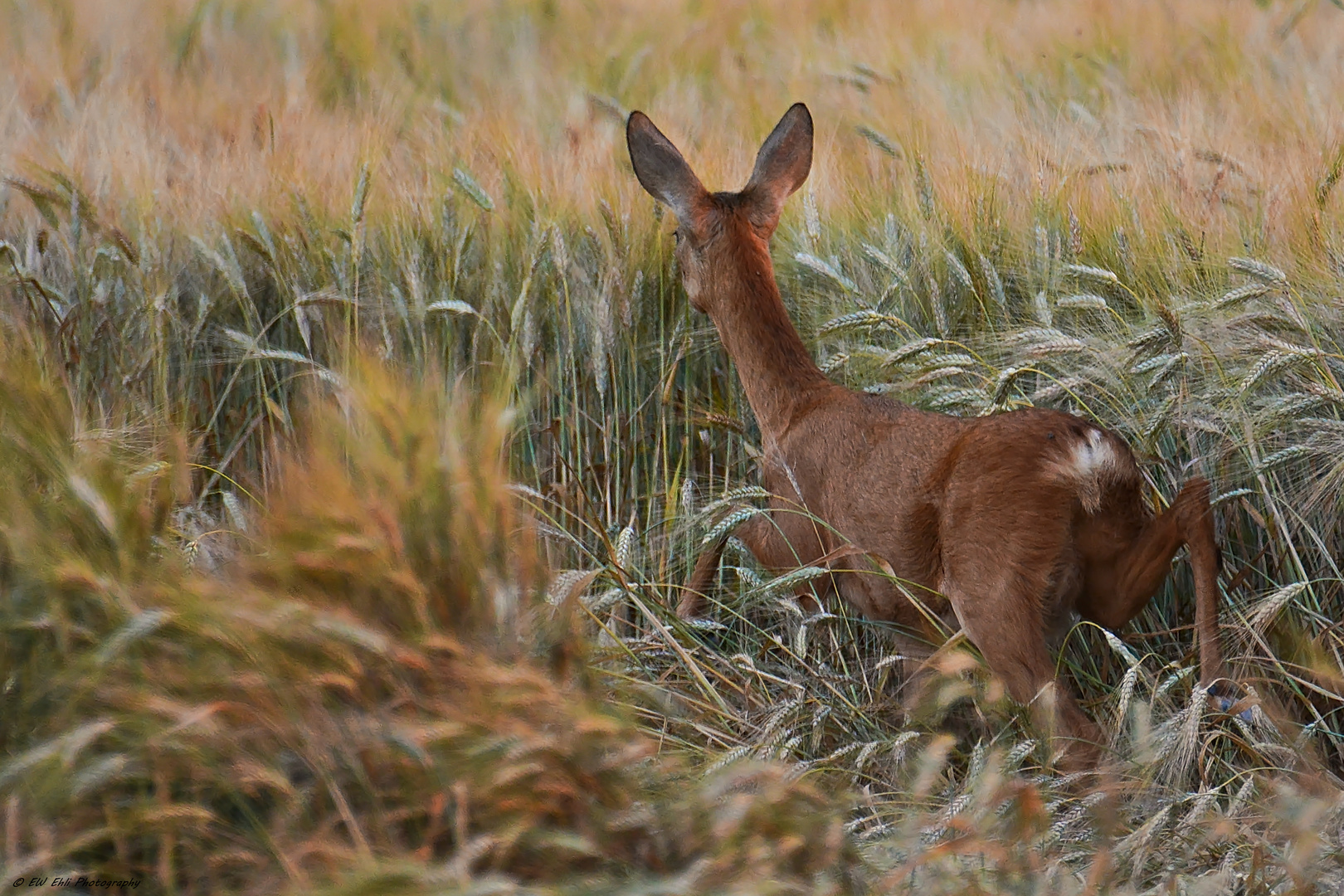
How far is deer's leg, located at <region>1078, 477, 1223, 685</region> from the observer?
9.41 feet

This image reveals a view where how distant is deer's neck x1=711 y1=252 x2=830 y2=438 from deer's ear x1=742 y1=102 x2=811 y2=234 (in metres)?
0.21

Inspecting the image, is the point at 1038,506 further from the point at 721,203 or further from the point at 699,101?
the point at 699,101

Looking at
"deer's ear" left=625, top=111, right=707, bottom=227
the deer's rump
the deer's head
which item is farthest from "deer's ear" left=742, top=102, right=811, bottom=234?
the deer's rump

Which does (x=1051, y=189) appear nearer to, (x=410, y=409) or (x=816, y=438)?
(x=816, y=438)

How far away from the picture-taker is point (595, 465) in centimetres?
376

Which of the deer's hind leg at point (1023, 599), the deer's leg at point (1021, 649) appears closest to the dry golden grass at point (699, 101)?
the deer's hind leg at point (1023, 599)

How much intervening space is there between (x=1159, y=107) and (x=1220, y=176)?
3.38ft

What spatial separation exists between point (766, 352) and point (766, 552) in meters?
0.53

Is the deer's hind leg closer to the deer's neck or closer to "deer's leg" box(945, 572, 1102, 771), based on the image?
"deer's leg" box(945, 572, 1102, 771)

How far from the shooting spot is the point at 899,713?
3287 mm

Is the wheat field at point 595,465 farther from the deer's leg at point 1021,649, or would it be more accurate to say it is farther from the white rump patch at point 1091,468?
the white rump patch at point 1091,468

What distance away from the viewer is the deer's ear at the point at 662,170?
3691 millimetres

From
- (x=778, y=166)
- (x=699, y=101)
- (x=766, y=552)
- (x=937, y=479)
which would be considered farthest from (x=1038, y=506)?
(x=699, y=101)

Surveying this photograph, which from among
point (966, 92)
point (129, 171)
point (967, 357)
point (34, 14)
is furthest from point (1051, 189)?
point (34, 14)
